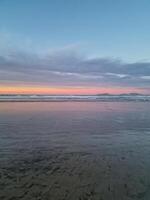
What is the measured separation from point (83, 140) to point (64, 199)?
4645 mm

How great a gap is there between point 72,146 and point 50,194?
11.6ft

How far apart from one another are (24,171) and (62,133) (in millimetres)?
4727

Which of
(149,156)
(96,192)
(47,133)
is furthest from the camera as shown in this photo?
(47,133)

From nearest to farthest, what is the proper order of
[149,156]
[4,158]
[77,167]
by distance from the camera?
1. [77,167]
2. [4,158]
3. [149,156]

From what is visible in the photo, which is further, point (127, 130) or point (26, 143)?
point (127, 130)

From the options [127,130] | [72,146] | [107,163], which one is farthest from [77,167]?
[127,130]

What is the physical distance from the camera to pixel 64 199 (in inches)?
161

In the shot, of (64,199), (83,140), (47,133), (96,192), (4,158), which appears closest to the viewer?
(64,199)

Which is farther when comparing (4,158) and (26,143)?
(26,143)

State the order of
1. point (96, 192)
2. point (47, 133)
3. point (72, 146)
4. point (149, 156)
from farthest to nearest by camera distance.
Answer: point (47, 133)
point (72, 146)
point (149, 156)
point (96, 192)

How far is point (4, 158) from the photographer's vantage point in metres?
6.12

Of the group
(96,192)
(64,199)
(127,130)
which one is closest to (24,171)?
(64,199)

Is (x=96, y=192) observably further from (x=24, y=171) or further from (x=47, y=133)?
(x=47, y=133)

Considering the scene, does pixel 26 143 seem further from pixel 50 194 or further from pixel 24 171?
pixel 50 194
